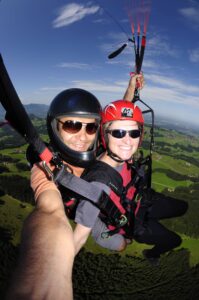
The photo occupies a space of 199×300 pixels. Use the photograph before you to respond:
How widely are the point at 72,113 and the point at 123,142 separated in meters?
0.95

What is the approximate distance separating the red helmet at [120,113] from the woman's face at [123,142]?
83 millimetres

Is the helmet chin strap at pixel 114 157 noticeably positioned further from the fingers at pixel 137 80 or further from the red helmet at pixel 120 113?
the fingers at pixel 137 80

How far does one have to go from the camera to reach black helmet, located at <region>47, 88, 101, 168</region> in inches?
164

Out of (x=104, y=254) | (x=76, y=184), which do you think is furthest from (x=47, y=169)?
(x=104, y=254)

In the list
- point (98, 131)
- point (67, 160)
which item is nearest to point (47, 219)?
point (67, 160)

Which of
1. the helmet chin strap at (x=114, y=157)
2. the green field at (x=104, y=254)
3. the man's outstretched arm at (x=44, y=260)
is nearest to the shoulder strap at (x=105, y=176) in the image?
the helmet chin strap at (x=114, y=157)

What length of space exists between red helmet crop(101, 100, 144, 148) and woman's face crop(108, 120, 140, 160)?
83 millimetres

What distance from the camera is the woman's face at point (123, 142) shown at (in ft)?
13.6

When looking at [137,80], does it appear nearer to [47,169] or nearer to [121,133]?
[121,133]

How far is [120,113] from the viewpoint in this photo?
4.21 meters

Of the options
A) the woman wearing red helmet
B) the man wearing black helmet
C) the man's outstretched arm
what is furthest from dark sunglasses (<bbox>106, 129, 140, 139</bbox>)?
the man's outstretched arm

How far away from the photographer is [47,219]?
6.64 ft

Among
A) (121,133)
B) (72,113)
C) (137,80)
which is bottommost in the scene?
(121,133)

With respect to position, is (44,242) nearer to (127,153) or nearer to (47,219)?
(47,219)
